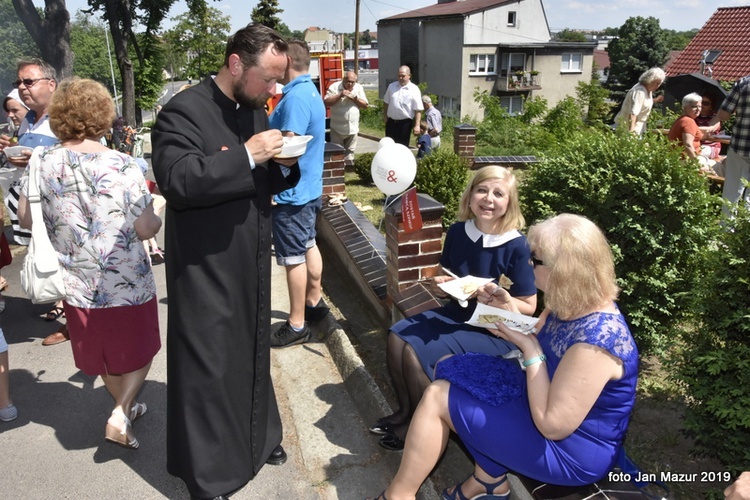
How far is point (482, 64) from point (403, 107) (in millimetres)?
40137

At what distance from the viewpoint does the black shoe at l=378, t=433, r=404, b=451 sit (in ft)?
10.2

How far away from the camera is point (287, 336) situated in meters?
4.36

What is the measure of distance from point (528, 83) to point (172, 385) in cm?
4829

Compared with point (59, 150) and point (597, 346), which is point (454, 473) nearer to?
point (597, 346)

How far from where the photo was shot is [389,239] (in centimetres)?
401

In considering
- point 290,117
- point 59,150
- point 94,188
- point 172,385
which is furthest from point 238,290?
point 290,117

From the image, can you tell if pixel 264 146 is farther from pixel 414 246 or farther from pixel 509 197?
pixel 414 246

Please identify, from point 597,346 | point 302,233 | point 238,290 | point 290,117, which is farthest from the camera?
point 302,233

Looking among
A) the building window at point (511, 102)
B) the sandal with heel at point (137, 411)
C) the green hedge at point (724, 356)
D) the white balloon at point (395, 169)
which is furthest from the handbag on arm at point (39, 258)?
the building window at point (511, 102)

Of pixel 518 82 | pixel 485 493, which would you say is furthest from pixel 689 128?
pixel 518 82

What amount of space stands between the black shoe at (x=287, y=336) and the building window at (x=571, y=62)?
50.0m

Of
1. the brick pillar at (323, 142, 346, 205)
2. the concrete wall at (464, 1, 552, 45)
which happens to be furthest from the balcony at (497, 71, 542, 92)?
the brick pillar at (323, 142, 346, 205)

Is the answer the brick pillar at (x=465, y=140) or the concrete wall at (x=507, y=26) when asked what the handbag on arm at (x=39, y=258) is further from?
the concrete wall at (x=507, y=26)

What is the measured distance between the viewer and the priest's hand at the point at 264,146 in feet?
7.72
